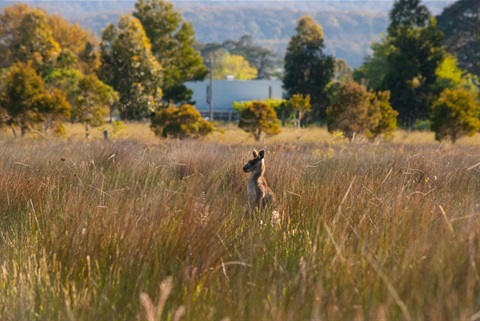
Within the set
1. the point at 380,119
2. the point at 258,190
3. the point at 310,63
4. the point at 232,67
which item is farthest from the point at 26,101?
the point at 232,67

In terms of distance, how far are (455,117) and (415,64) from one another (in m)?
12.8

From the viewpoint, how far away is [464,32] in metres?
50.1

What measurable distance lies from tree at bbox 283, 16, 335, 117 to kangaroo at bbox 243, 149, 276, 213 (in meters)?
32.6

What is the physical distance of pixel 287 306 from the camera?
287cm

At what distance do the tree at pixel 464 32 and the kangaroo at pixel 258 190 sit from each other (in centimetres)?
4677

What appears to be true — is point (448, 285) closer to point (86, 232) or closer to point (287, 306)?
point (287, 306)

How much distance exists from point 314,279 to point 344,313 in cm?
41

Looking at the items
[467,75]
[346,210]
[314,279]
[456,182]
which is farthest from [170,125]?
[467,75]

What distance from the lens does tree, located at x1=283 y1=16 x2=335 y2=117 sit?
37.7 meters

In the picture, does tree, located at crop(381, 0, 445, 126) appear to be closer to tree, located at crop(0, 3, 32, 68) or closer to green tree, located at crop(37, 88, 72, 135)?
green tree, located at crop(37, 88, 72, 135)

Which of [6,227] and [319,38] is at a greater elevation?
[319,38]

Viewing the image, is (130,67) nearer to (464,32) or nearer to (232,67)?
(464,32)

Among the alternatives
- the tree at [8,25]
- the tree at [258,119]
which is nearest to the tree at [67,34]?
the tree at [8,25]

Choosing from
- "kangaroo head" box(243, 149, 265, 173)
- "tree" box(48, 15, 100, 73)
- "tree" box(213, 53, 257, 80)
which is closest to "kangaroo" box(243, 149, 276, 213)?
"kangaroo head" box(243, 149, 265, 173)
